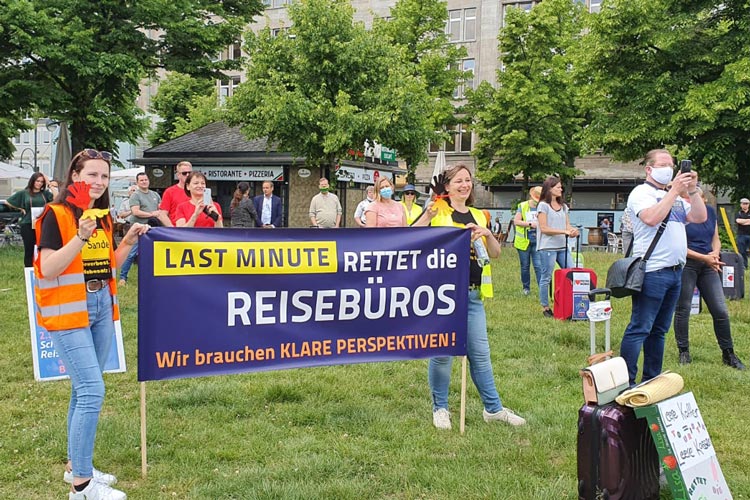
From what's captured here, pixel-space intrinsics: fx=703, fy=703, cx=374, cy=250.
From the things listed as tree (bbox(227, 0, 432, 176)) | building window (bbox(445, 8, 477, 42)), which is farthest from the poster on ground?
building window (bbox(445, 8, 477, 42))

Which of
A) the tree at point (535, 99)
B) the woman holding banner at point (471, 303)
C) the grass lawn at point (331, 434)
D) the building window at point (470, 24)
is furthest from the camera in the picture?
the building window at point (470, 24)

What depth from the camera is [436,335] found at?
4.89 m

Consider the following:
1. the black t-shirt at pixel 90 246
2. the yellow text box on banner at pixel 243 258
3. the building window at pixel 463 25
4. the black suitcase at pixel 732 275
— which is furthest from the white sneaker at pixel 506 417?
the building window at pixel 463 25

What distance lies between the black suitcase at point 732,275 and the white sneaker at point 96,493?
9821mm

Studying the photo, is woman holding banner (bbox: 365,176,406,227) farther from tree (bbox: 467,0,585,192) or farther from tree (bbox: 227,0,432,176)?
tree (bbox: 467,0,585,192)

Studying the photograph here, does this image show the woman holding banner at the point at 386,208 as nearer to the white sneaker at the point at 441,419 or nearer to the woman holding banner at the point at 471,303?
the woman holding banner at the point at 471,303

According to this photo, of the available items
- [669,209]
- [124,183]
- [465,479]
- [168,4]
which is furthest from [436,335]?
[124,183]

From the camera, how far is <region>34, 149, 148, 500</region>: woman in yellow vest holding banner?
11.5ft

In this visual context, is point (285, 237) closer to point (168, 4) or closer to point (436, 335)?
point (436, 335)

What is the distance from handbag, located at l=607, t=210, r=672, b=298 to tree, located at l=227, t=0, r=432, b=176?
1791 cm

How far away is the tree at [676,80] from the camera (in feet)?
74.7

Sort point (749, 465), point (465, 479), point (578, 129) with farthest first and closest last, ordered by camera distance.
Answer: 1. point (578, 129)
2. point (749, 465)
3. point (465, 479)

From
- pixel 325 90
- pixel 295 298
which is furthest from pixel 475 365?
pixel 325 90

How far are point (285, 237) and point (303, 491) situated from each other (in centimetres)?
153
